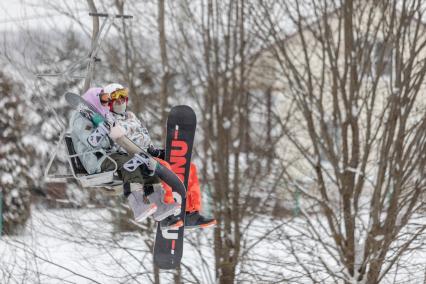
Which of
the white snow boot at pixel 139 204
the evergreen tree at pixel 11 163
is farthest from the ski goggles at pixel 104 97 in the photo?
the evergreen tree at pixel 11 163

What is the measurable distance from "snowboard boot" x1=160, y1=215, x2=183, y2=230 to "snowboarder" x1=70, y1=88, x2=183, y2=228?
139 mm

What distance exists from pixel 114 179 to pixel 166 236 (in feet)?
3.45

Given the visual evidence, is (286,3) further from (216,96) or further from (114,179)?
(114,179)

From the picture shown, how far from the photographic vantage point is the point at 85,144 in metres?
4.66

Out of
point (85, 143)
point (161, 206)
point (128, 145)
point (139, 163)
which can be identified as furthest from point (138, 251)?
point (128, 145)

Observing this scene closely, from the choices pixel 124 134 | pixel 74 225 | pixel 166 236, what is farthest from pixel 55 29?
pixel 124 134

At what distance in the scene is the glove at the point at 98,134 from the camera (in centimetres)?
462

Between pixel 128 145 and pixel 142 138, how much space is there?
373mm

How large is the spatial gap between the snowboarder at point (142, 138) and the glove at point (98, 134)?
0.14 m

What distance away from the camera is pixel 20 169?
19672 mm

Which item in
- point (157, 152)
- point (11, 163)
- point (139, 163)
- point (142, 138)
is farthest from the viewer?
point (11, 163)

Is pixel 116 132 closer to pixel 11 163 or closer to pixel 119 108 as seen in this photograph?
pixel 119 108

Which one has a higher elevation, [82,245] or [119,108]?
[119,108]

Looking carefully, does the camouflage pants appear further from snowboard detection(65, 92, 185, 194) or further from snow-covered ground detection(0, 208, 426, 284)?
snow-covered ground detection(0, 208, 426, 284)
